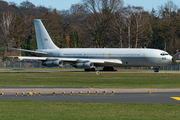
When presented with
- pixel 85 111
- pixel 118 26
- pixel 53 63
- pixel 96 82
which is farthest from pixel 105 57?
pixel 85 111

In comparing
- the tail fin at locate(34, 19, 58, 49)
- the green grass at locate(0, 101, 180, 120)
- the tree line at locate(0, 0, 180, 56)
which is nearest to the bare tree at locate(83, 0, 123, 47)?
the tree line at locate(0, 0, 180, 56)

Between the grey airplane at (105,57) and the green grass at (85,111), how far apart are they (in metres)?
39.7

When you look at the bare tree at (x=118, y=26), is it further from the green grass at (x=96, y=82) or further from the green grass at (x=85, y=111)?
the green grass at (x=85, y=111)

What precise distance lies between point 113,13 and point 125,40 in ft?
36.2

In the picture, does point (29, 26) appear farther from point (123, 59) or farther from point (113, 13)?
point (123, 59)

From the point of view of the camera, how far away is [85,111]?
1570 cm

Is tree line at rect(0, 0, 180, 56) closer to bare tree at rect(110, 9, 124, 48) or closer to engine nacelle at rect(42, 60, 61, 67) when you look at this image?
bare tree at rect(110, 9, 124, 48)

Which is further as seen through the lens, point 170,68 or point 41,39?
point 170,68

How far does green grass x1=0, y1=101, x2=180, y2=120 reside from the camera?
14008 millimetres

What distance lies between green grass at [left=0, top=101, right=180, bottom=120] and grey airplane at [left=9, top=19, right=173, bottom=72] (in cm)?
3973

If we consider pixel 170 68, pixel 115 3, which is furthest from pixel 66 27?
pixel 170 68

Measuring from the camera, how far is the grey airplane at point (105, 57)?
56.9 metres

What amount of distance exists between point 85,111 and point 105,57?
147ft

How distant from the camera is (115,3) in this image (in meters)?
104
